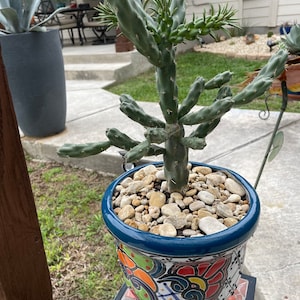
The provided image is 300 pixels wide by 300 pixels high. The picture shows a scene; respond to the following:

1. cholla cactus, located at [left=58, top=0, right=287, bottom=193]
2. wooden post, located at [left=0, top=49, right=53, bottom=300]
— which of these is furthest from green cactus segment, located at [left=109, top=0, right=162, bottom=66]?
wooden post, located at [left=0, top=49, right=53, bottom=300]

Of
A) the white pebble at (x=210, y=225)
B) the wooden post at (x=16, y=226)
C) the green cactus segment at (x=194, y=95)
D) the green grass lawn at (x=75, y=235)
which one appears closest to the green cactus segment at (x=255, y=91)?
the green cactus segment at (x=194, y=95)

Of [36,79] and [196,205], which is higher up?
[36,79]

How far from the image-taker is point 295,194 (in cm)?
170

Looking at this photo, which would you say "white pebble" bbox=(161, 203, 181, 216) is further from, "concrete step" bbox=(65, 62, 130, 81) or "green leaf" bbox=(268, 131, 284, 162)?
"concrete step" bbox=(65, 62, 130, 81)

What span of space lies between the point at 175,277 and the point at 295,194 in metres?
1.10

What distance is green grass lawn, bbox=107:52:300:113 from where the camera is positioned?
3277 mm

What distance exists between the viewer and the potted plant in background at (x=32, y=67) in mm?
2285

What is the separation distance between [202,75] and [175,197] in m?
3.45

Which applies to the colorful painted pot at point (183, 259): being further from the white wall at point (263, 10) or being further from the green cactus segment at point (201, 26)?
the white wall at point (263, 10)

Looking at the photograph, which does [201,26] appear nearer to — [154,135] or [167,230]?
[154,135]

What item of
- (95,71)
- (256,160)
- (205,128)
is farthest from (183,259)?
(95,71)

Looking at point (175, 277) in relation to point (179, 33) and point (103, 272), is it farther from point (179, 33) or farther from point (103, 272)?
point (103, 272)

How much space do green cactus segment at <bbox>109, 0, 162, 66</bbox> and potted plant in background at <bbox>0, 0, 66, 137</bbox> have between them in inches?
69.2

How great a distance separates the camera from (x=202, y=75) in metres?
4.20
